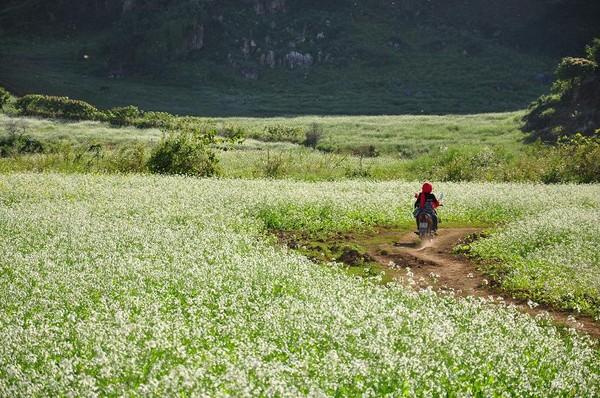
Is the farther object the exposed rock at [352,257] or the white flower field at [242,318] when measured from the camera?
the exposed rock at [352,257]

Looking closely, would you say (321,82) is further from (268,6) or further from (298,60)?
(268,6)

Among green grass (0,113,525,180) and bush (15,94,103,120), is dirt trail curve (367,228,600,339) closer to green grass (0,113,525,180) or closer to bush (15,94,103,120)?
green grass (0,113,525,180)

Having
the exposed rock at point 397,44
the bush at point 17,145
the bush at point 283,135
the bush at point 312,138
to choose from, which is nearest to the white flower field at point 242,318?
the bush at point 17,145

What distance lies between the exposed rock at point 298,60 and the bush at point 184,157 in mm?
100733

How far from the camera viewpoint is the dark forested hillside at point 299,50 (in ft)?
389

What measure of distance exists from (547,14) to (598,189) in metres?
131

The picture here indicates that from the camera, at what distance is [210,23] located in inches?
5955

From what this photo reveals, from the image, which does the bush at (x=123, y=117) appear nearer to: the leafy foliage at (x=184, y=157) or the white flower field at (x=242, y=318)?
the leafy foliage at (x=184, y=157)

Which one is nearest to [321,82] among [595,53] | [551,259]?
[595,53]

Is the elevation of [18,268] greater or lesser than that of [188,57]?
lesser

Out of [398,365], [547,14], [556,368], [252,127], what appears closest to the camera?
[398,365]

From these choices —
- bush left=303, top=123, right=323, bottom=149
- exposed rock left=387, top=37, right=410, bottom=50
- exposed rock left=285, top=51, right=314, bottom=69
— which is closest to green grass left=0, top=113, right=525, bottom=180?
bush left=303, top=123, right=323, bottom=149

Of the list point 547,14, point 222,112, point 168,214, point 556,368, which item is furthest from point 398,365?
point 547,14

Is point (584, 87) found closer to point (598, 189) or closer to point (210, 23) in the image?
point (598, 189)
